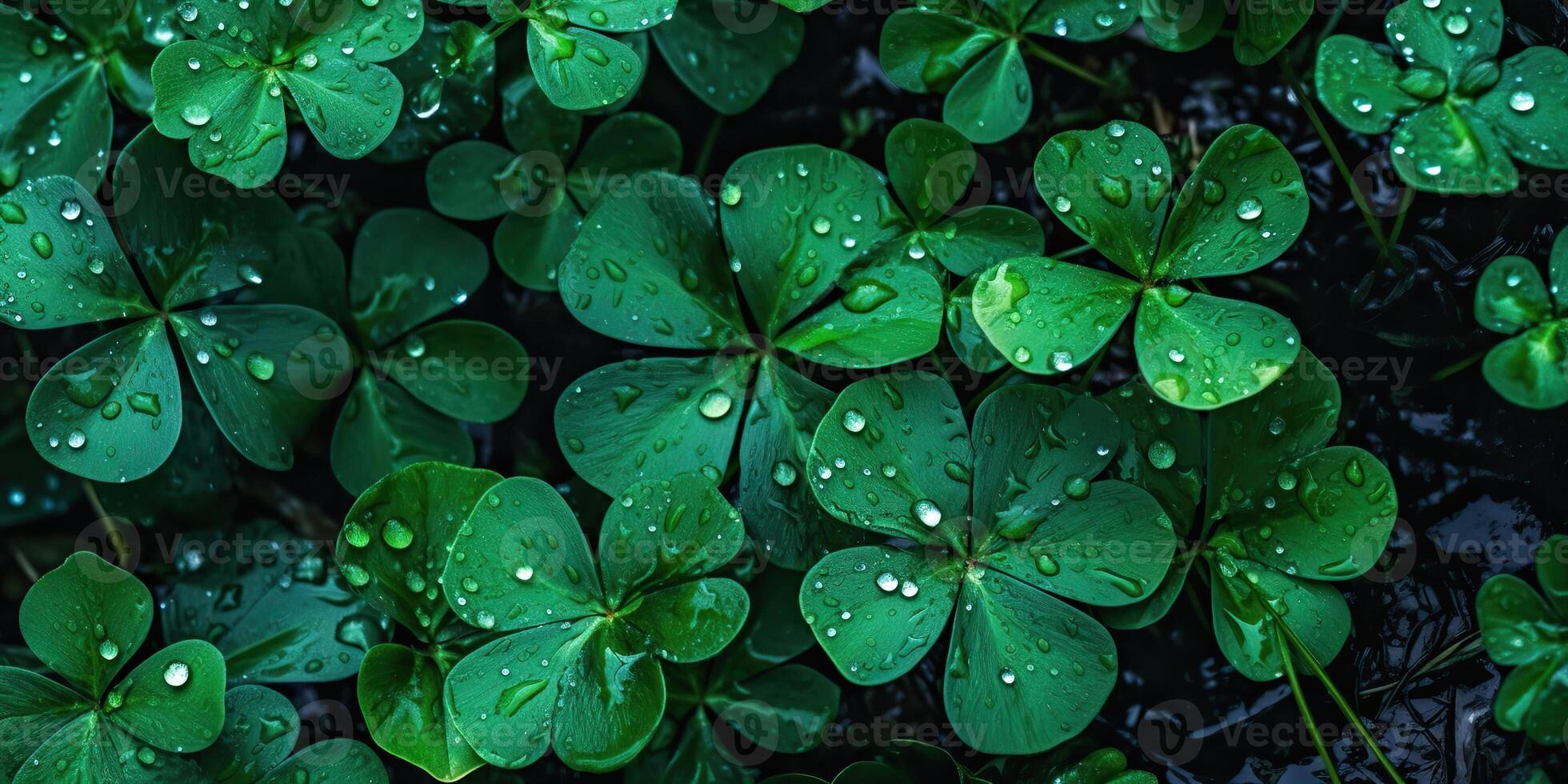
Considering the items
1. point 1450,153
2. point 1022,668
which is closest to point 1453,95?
point 1450,153

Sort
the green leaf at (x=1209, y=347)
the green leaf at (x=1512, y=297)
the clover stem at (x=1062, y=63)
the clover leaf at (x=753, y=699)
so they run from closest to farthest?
the green leaf at (x=1209, y=347) < the green leaf at (x=1512, y=297) < the clover leaf at (x=753, y=699) < the clover stem at (x=1062, y=63)

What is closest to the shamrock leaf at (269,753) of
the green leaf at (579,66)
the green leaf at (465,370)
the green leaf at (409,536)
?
the green leaf at (409,536)

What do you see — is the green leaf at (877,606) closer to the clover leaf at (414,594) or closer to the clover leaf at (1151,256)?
the clover leaf at (1151,256)

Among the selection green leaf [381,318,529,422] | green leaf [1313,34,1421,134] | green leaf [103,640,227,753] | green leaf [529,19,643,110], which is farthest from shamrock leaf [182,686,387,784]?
green leaf [1313,34,1421,134]

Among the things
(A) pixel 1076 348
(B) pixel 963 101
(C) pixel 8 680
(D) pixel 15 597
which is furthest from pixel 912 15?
(D) pixel 15 597

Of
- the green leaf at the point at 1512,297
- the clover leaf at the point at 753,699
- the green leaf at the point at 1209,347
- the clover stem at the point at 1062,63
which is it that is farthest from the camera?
the clover stem at the point at 1062,63
